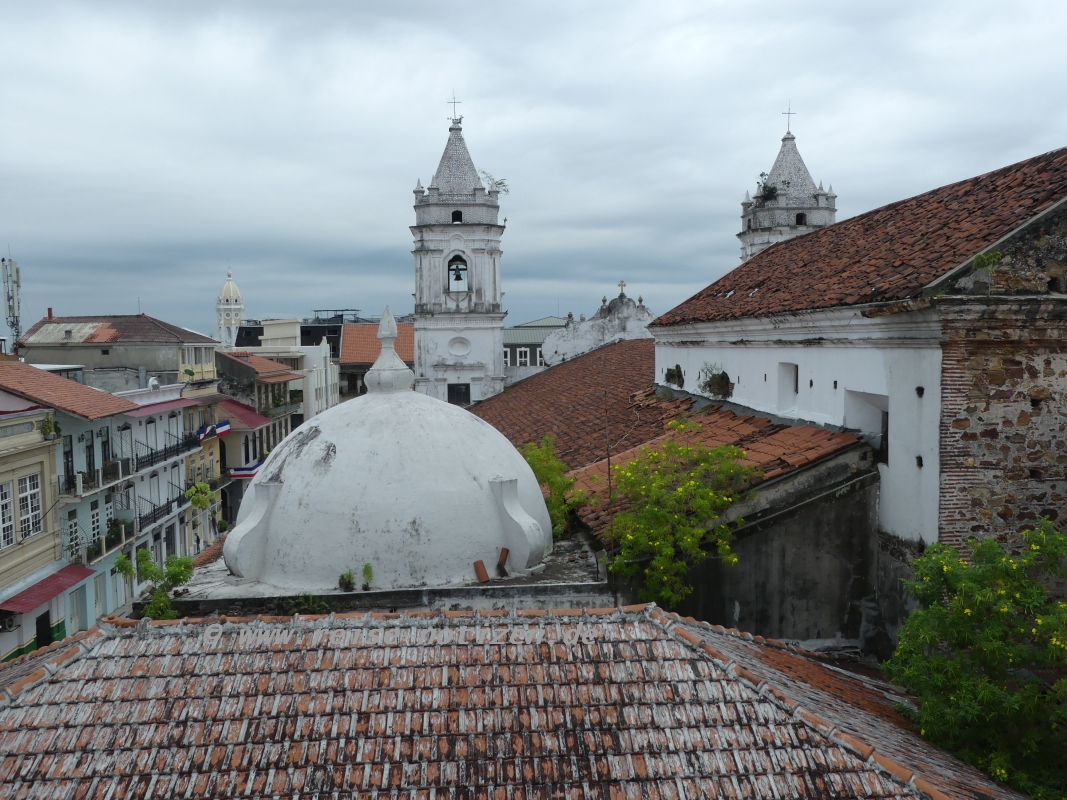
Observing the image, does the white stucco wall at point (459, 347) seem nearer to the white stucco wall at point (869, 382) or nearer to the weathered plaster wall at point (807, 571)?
the white stucco wall at point (869, 382)

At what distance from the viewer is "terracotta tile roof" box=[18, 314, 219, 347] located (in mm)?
39094

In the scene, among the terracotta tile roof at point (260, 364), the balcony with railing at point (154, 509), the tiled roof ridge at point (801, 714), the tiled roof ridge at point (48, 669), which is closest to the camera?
the tiled roof ridge at point (801, 714)

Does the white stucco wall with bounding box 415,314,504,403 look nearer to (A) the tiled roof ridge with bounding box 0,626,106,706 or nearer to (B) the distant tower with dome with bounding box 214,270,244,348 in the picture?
(A) the tiled roof ridge with bounding box 0,626,106,706

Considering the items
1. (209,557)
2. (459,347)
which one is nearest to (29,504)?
(209,557)

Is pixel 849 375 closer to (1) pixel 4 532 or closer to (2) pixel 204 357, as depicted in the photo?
(1) pixel 4 532

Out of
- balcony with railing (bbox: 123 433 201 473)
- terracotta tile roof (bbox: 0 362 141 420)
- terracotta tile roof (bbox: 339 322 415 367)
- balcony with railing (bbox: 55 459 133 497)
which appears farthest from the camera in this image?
terracotta tile roof (bbox: 339 322 415 367)

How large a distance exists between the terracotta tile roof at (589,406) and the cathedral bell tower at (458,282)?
5.19 feet

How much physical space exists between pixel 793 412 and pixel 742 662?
669 centimetres

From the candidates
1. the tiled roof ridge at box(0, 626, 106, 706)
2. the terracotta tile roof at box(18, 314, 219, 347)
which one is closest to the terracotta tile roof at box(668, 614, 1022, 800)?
the tiled roof ridge at box(0, 626, 106, 706)

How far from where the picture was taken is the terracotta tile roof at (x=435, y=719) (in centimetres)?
628

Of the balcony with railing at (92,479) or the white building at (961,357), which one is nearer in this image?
the white building at (961,357)

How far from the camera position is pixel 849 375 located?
1196 cm

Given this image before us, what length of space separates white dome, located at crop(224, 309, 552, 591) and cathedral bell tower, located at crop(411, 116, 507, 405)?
25.0 metres

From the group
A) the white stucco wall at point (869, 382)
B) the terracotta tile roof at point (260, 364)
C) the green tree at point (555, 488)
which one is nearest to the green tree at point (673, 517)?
the green tree at point (555, 488)
